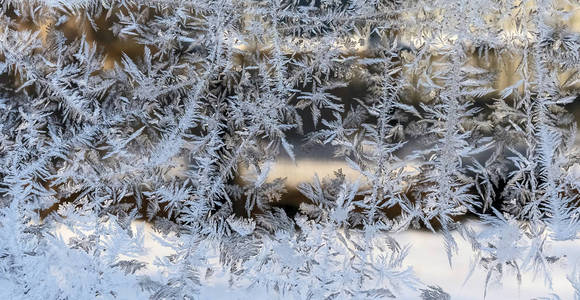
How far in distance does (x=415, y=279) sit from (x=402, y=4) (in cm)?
39

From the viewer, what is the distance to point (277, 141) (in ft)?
2.16

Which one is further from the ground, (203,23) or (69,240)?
(203,23)

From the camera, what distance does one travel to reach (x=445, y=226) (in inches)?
25.2

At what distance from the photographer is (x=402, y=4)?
64cm

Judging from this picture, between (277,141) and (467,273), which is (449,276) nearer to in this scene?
(467,273)

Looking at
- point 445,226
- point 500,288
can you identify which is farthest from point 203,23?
point 500,288

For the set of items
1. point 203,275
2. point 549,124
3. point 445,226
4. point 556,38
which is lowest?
point 203,275

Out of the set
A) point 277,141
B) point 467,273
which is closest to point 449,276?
point 467,273

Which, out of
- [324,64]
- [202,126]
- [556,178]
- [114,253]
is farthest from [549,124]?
[114,253]

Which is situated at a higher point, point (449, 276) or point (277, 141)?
point (277, 141)

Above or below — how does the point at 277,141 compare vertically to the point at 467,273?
above

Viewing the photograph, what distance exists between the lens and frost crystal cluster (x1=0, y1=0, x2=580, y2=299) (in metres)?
0.63

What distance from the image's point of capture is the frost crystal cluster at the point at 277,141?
625 millimetres

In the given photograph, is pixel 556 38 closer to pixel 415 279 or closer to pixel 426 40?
Result: pixel 426 40
